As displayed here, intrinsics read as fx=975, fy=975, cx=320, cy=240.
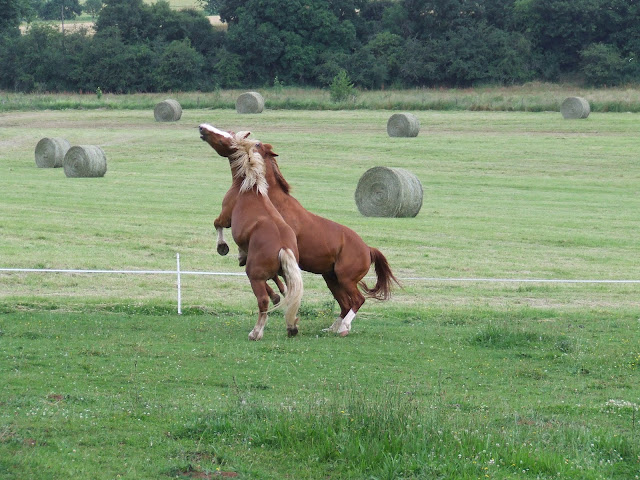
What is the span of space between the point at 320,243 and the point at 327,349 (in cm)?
157

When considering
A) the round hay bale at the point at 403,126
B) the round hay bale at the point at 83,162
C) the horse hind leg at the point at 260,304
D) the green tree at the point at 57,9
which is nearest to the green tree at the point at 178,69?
the round hay bale at the point at 403,126

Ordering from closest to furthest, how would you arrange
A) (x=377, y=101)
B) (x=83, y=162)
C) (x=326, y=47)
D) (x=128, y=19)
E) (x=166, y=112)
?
1. (x=83, y=162)
2. (x=166, y=112)
3. (x=377, y=101)
4. (x=326, y=47)
5. (x=128, y=19)

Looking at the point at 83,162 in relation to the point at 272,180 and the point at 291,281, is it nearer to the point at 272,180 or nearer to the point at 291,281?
the point at 272,180

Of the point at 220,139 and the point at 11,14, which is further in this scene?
the point at 11,14

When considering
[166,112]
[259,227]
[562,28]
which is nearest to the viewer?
[259,227]

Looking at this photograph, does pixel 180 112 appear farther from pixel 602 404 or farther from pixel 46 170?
pixel 602 404

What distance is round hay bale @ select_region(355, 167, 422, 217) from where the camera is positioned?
91.4 feet

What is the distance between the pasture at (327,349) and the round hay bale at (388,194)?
2.28ft

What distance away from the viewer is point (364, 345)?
1202 cm

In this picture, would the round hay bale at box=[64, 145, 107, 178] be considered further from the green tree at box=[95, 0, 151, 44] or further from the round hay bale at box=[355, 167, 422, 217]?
the green tree at box=[95, 0, 151, 44]

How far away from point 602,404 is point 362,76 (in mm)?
76485

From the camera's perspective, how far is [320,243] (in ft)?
41.1

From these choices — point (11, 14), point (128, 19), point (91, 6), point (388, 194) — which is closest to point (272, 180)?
point (388, 194)

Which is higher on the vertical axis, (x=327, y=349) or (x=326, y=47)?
(x=326, y=47)
